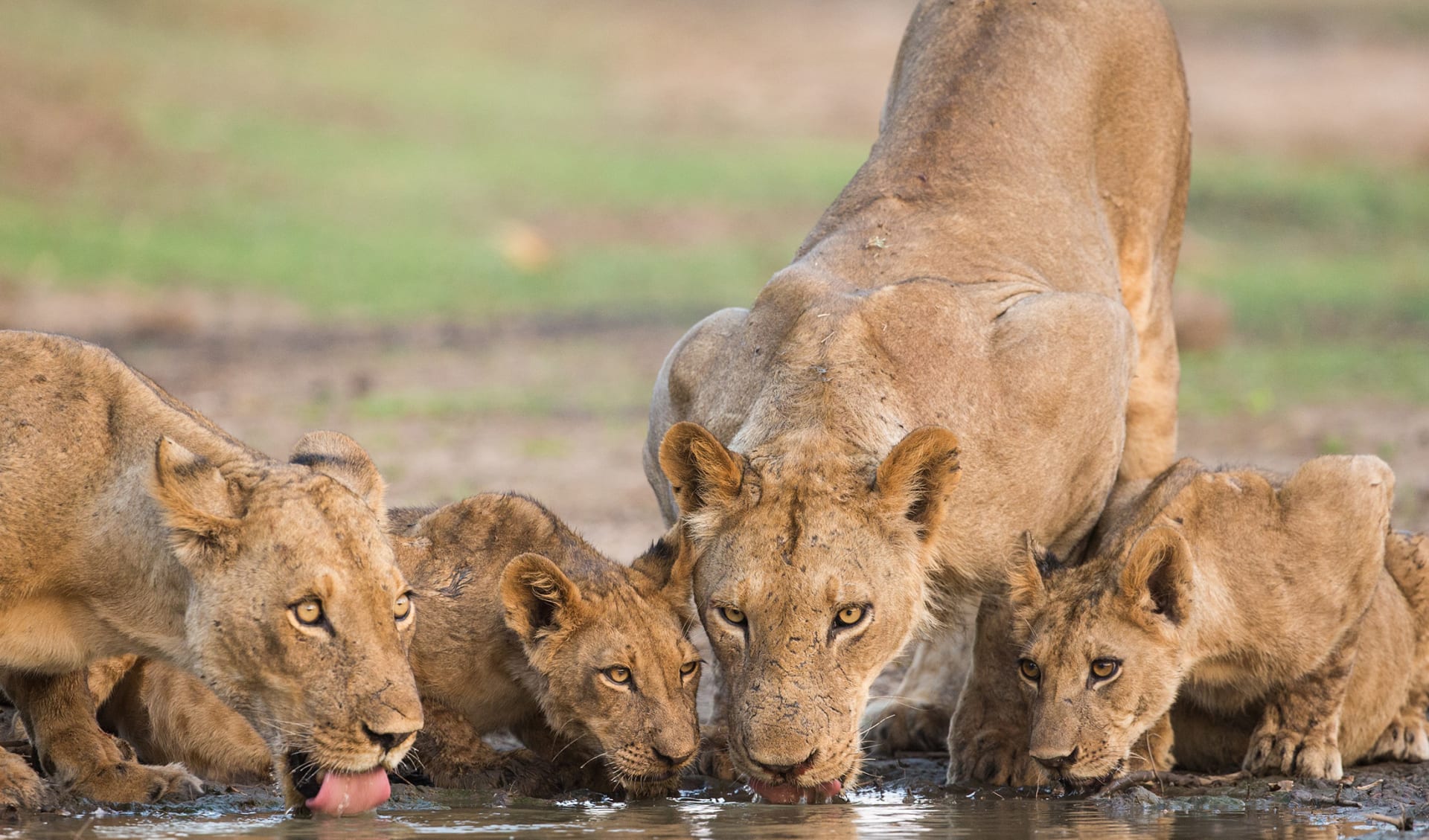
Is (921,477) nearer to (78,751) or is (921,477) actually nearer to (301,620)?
(301,620)

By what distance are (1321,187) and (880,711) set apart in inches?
813

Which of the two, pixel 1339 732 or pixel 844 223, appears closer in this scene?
pixel 1339 732

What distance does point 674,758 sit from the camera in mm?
5262

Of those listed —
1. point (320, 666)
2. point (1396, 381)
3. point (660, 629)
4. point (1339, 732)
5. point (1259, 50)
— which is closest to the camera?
point (320, 666)

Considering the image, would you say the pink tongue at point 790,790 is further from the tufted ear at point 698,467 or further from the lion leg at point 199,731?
the lion leg at point 199,731

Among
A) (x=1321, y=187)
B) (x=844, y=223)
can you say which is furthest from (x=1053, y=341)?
(x=1321, y=187)

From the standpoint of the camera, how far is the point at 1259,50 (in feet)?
116

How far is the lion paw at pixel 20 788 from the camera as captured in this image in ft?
16.7

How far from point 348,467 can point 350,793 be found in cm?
102

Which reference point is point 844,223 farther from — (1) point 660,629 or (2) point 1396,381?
(2) point 1396,381

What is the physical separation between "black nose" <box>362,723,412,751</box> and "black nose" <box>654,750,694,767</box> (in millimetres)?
841

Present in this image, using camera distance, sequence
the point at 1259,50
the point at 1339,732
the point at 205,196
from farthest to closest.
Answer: the point at 1259,50 < the point at 205,196 < the point at 1339,732

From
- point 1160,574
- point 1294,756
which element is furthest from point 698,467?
point 1294,756

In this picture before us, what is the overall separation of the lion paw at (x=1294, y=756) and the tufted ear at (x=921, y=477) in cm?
131
